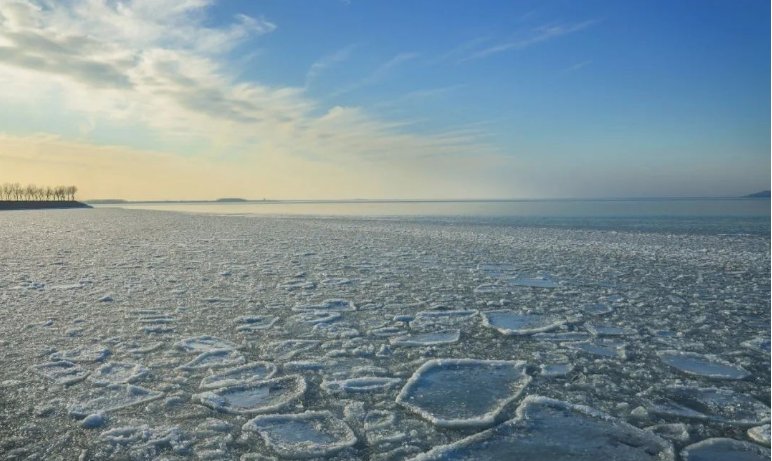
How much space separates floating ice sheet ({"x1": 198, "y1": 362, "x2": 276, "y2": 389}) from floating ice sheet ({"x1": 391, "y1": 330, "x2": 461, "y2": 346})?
121 centimetres

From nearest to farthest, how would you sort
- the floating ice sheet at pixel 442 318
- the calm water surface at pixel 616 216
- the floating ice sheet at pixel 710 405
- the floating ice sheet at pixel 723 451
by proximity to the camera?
the floating ice sheet at pixel 723 451
the floating ice sheet at pixel 710 405
the floating ice sheet at pixel 442 318
the calm water surface at pixel 616 216

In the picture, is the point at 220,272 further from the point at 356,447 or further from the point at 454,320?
the point at 356,447

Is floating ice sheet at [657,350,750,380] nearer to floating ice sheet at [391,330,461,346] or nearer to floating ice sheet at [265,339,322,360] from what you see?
floating ice sheet at [391,330,461,346]

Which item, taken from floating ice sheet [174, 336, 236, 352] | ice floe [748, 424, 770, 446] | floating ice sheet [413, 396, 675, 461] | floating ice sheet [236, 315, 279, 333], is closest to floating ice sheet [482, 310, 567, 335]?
floating ice sheet [413, 396, 675, 461]

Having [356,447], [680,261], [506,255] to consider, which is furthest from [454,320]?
[680,261]

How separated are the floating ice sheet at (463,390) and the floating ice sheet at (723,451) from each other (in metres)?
1.03

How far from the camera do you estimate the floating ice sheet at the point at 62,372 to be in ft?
11.3

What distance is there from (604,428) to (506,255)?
8.87m

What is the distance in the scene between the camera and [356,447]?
101 inches

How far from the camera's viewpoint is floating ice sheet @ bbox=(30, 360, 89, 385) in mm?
3449

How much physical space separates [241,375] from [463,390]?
1.65 metres

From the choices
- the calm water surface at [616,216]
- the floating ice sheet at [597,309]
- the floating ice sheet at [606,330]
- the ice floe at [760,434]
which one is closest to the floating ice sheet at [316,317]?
the floating ice sheet at [606,330]

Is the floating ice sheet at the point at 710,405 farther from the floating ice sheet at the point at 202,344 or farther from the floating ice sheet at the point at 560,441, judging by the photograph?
the floating ice sheet at the point at 202,344

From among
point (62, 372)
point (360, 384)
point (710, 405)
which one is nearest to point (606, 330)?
point (710, 405)
